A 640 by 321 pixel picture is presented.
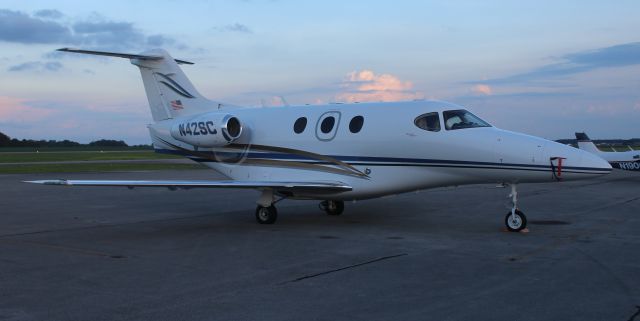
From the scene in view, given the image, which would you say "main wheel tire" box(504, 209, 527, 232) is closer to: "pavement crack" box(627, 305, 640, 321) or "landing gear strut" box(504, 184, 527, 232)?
"landing gear strut" box(504, 184, 527, 232)

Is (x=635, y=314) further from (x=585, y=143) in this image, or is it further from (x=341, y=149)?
(x=585, y=143)

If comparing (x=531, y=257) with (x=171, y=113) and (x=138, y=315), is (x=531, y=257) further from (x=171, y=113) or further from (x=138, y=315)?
(x=171, y=113)

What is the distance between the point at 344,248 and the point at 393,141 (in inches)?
137

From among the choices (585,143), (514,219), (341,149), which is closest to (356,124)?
(341,149)

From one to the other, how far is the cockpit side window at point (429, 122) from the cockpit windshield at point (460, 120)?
0.17 meters

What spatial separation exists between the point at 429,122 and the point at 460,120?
64 cm

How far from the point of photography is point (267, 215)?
1422 centimetres

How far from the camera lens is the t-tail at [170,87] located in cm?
1748

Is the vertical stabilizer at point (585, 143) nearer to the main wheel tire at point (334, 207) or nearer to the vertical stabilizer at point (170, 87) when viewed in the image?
the main wheel tire at point (334, 207)

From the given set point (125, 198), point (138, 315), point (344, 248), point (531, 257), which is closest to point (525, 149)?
point (531, 257)

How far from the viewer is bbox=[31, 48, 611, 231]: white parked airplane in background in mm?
12148

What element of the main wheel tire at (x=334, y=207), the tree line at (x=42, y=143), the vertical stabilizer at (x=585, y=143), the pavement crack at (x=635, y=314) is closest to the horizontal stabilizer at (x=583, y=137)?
the vertical stabilizer at (x=585, y=143)

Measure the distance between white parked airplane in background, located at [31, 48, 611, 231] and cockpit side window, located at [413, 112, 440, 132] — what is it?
21mm

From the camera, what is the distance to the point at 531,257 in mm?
9555
